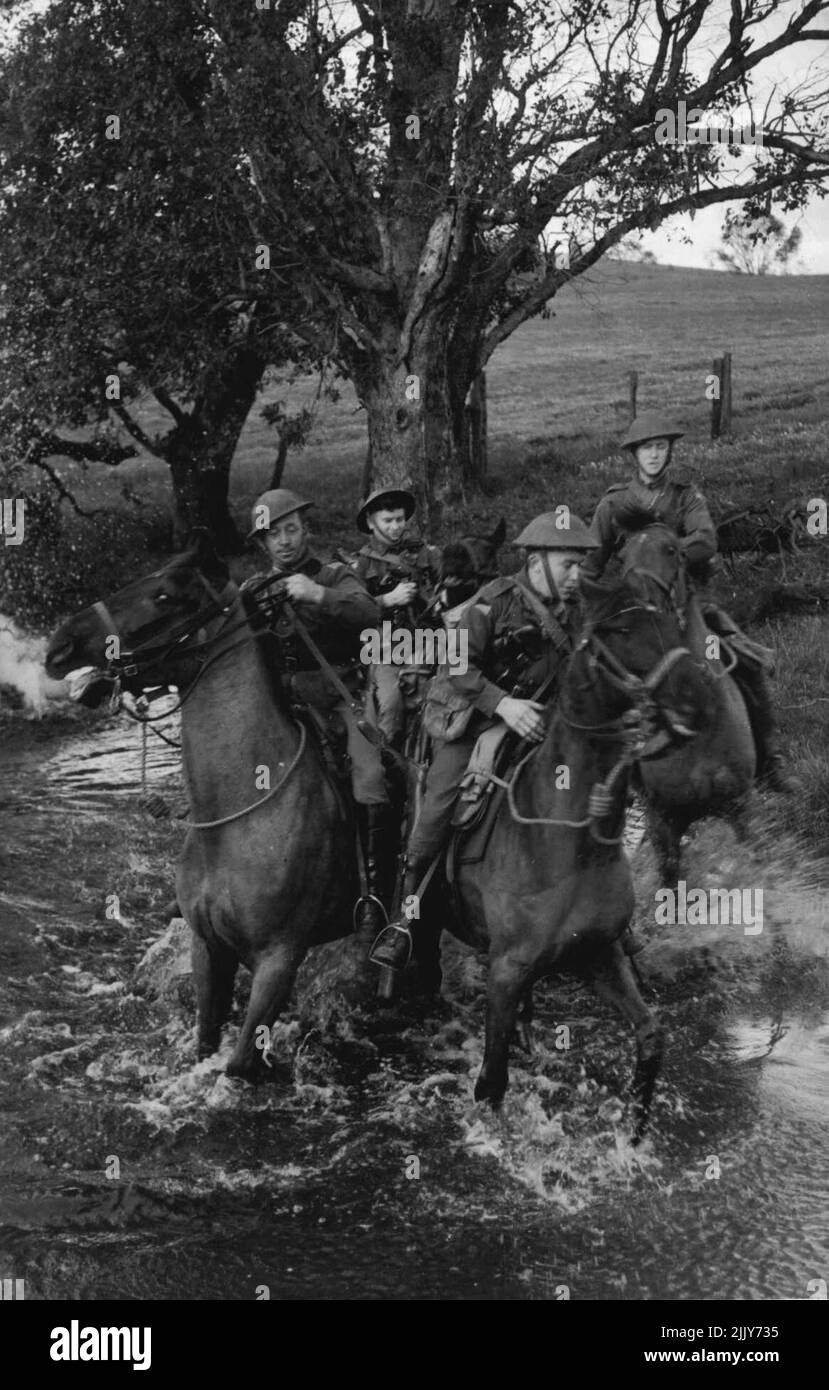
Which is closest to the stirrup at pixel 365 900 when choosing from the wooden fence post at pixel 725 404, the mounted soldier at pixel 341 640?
the mounted soldier at pixel 341 640

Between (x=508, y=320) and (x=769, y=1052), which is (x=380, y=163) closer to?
(x=508, y=320)

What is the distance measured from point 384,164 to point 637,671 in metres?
17.4

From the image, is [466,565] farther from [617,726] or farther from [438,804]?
[617,726]

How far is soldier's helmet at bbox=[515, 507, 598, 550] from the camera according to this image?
773 cm

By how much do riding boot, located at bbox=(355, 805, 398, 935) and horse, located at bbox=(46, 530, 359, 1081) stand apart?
0.48m

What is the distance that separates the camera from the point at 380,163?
22.3 metres

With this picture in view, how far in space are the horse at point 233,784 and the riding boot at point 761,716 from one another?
411 cm

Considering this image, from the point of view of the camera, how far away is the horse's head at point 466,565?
8.76 m

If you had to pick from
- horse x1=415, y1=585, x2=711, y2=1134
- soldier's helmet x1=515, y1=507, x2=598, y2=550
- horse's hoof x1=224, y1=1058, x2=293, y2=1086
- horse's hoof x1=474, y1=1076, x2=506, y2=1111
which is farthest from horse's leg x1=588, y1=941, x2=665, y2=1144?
soldier's helmet x1=515, y1=507, x2=598, y2=550

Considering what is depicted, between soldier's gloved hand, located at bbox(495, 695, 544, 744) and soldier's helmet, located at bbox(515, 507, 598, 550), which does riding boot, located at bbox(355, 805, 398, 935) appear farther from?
soldier's helmet, located at bbox(515, 507, 598, 550)

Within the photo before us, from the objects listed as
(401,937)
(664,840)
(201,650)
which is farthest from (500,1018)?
(664,840)

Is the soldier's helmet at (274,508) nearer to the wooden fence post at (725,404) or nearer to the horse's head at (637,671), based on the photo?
the horse's head at (637,671)
